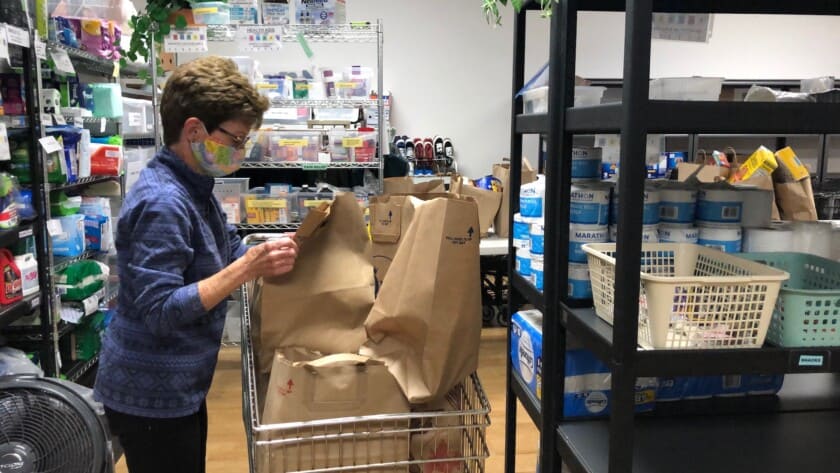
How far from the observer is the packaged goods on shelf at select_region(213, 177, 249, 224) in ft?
13.9

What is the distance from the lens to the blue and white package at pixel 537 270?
1.64m

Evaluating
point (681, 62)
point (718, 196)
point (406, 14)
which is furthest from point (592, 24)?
point (718, 196)

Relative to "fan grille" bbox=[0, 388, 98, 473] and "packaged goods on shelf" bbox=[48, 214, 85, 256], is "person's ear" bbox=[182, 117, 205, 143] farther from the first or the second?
"packaged goods on shelf" bbox=[48, 214, 85, 256]

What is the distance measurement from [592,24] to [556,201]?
18.4 ft

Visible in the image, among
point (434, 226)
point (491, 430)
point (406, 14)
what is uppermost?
point (406, 14)

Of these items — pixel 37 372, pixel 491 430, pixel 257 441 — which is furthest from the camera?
pixel 491 430

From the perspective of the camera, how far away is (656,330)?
3.96ft

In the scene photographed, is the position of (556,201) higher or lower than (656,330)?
higher

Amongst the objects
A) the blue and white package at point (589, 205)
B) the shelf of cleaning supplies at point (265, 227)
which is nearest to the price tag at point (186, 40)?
the shelf of cleaning supplies at point (265, 227)

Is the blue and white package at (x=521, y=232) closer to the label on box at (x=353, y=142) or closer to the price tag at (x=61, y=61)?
the price tag at (x=61, y=61)

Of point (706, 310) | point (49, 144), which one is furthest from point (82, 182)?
point (706, 310)

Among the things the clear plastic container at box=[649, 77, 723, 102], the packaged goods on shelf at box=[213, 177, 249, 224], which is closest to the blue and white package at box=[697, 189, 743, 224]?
the clear plastic container at box=[649, 77, 723, 102]

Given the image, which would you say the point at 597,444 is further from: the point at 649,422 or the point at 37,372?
the point at 37,372

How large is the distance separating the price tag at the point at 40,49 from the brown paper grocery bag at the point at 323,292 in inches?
78.1
